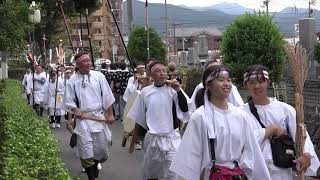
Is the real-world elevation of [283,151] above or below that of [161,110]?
below

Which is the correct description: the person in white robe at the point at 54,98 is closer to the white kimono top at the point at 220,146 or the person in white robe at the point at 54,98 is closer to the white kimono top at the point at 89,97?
the white kimono top at the point at 89,97

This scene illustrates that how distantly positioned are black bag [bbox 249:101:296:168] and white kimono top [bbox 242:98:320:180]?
0.12ft

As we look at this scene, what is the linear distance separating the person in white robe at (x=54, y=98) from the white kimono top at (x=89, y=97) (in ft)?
27.4

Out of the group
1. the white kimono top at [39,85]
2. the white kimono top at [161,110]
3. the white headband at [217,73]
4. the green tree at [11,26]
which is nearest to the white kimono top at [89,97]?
the white kimono top at [161,110]

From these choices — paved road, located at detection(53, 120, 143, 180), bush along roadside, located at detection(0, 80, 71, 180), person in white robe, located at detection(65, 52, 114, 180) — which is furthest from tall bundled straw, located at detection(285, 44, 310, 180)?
paved road, located at detection(53, 120, 143, 180)

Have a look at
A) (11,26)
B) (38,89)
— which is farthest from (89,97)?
(38,89)

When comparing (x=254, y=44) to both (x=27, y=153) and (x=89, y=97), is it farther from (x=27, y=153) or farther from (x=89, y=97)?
(x=27, y=153)

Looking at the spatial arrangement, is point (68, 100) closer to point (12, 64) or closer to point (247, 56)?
point (247, 56)

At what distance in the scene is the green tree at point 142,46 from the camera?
28266 mm

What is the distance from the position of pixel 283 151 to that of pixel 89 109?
3953mm

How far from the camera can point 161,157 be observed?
7461mm

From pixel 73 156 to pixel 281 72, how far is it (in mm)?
5057

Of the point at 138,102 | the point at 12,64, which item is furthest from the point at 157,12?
the point at 138,102

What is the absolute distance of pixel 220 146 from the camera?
4.77m
